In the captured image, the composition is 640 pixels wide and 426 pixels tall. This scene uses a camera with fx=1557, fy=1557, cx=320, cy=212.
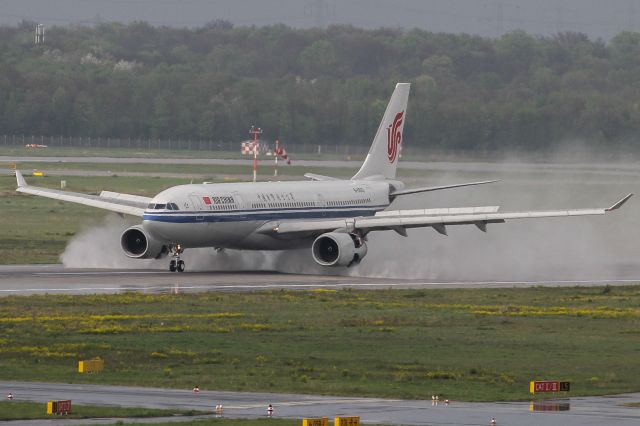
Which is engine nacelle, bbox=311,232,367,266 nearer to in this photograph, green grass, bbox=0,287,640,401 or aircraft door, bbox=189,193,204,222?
aircraft door, bbox=189,193,204,222

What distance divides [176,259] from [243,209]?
3.53 metres

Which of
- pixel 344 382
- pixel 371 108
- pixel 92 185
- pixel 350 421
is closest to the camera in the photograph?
pixel 350 421

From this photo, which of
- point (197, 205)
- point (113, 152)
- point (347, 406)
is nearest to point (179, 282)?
point (197, 205)

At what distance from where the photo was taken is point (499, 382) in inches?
1395

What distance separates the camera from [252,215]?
66.1m

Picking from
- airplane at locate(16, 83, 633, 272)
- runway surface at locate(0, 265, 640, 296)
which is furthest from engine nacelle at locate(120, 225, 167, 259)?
runway surface at locate(0, 265, 640, 296)

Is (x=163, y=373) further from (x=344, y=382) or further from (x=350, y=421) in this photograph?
(x=350, y=421)

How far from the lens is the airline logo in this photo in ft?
255

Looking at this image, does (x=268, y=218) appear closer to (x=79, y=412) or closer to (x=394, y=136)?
(x=394, y=136)

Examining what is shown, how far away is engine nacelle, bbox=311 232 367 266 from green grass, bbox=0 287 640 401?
760cm

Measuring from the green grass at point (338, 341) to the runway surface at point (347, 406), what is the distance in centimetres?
117

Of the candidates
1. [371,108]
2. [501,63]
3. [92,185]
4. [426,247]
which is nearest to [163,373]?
[426,247]

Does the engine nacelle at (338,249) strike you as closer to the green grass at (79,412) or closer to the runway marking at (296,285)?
the runway marking at (296,285)

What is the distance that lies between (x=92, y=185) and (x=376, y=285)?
6693 centimetres
